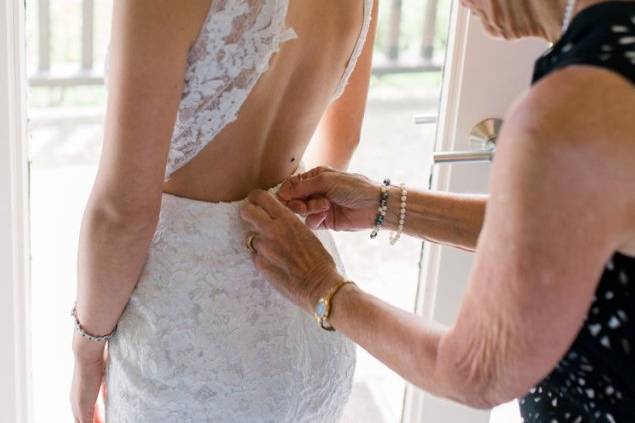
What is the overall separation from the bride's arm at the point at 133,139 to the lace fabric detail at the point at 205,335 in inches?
2.0

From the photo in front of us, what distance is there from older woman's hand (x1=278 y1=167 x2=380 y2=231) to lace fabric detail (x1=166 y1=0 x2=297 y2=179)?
19cm

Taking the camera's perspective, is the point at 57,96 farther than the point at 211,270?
Yes

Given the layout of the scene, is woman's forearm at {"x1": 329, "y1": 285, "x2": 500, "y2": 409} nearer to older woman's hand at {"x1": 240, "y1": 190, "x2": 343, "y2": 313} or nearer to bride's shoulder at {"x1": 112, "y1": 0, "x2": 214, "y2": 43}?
older woman's hand at {"x1": 240, "y1": 190, "x2": 343, "y2": 313}

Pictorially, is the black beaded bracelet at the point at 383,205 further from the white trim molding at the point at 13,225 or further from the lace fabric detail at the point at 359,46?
the white trim molding at the point at 13,225

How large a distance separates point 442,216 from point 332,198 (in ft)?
0.57

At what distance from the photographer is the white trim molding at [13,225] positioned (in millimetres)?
1546

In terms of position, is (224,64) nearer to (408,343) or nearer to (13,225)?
(408,343)

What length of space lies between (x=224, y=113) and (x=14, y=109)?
0.65 meters

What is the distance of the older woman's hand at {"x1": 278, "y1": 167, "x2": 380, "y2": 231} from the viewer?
4.16 ft

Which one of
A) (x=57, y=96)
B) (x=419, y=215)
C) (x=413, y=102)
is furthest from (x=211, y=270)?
(x=413, y=102)

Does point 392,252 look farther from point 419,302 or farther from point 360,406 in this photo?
point 360,406

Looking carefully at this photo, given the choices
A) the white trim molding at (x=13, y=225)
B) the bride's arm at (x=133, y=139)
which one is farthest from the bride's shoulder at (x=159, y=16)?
the white trim molding at (x=13, y=225)

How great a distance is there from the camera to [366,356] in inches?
82.0

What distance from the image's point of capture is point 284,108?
119 centimetres
